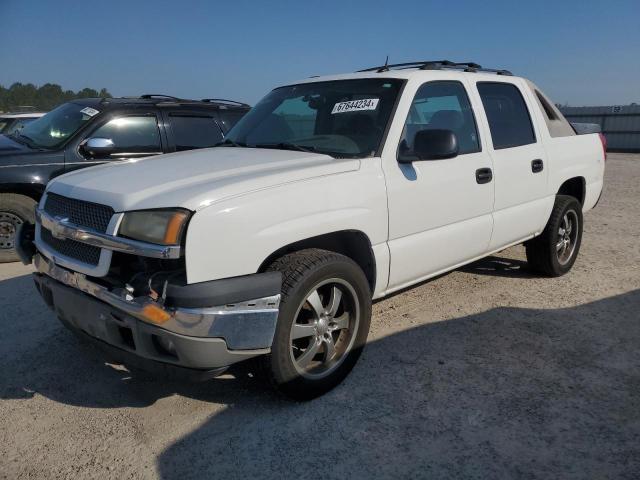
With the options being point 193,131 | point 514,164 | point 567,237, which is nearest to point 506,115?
point 514,164

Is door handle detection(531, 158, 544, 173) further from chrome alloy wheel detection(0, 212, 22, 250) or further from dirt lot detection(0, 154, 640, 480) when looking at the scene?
chrome alloy wheel detection(0, 212, 22, 250)

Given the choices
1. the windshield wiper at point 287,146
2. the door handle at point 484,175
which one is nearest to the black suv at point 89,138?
the windshield wiper at point 287,146

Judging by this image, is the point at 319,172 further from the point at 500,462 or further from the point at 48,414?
the point at 48,414

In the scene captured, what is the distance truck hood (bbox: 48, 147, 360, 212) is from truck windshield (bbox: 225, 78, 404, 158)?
21 cm

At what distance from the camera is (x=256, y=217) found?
8.23 feet

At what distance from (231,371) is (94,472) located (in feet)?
3.36

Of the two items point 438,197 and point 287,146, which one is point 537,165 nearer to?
point 438,197

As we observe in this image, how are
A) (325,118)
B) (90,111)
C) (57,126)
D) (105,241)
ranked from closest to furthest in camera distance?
1. (105,241)
2. (325,118)
3. (90,111)
4. (57,126)

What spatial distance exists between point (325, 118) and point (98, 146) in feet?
9.09

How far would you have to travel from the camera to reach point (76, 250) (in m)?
2.75

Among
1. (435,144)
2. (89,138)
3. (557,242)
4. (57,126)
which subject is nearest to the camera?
(435,144)

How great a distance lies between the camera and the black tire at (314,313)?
2656 millimetres

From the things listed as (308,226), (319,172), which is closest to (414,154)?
(319,172)

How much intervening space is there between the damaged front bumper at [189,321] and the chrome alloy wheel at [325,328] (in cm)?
35
